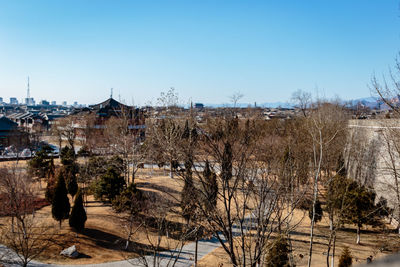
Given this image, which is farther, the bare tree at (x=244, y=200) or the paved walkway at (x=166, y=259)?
the paved walkway at (x=166, y=259)

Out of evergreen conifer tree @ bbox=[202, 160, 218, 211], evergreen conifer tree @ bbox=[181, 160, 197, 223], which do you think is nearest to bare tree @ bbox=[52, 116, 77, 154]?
evergreen conifer tree @ bbox=[181, 160, 197, 223]

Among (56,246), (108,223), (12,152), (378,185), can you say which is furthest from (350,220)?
(12,152)

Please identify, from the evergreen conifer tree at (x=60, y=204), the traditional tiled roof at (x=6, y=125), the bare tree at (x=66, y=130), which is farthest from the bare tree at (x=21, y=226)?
the traditional tiled roof at (x=6, y=125)

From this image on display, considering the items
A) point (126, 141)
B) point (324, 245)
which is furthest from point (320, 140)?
point (126, 141)

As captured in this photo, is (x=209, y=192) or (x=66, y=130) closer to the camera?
(x=209, y=192)

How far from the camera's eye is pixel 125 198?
11.5 m

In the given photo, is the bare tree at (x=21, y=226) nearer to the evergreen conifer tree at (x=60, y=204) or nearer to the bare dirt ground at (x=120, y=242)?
the bare dirt ground at (x=120, y=242)

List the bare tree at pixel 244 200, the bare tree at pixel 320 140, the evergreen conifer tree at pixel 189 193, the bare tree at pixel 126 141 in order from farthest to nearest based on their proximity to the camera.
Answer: the bare tree at pixel 126 141 < the bare tree at pixel 320 140 < the evergreen conifer tree at pixel 189 193 < the bare tree at pixel 244 200

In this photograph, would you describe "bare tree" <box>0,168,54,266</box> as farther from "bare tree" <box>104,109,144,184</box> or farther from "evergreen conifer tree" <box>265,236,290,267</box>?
"evergreen conifer tree" <box>265,236,290,267</box>

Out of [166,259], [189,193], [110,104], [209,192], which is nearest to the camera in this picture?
[209,192]

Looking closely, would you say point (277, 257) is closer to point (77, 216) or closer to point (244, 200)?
point (244, 200)

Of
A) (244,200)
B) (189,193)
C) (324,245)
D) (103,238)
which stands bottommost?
(324,245)

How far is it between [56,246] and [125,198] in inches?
108

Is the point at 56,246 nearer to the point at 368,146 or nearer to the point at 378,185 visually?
the point at 378,185
